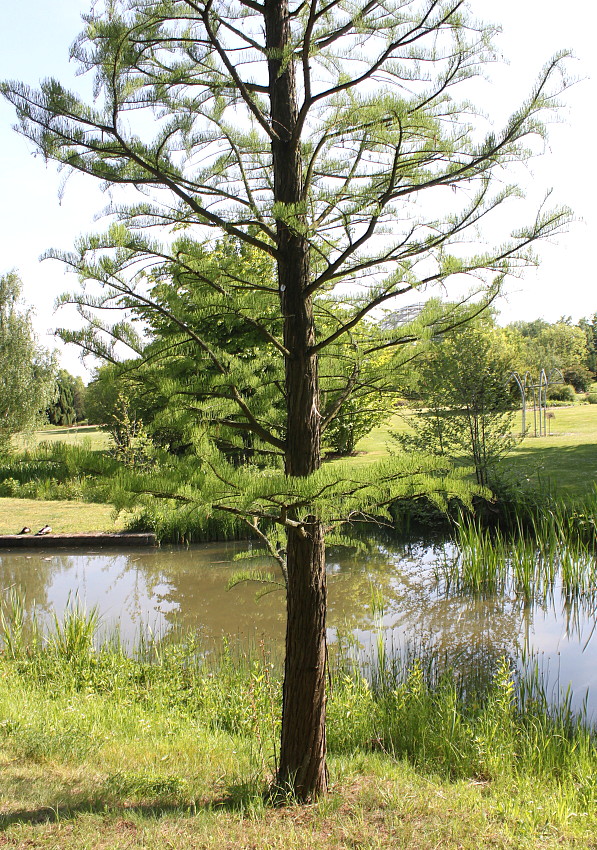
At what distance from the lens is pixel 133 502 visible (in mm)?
2203

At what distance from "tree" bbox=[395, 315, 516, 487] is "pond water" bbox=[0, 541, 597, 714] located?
66.0 inches

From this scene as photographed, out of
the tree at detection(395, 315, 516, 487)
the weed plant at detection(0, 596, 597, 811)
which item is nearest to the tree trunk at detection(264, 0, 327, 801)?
the weed plant at detection(0, 596, 597, 811)

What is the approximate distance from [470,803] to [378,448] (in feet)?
62.7

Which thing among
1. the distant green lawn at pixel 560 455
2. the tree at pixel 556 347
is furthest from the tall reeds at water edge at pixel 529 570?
the tree at pixel 556 347

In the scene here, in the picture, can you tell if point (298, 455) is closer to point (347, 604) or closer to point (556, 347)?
point (347, 604)

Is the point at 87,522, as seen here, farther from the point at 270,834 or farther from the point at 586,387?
the point at 586,387

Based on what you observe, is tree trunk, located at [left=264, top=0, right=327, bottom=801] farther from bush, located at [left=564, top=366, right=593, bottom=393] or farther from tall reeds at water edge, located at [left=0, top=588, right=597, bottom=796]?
bush, located at [left=564, top=366, right=593, bottom=393]

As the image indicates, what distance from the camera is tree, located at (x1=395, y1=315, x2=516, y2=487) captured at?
10.2 m

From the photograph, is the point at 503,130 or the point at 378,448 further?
the point at 378,448

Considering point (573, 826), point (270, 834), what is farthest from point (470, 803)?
point (270, 834)

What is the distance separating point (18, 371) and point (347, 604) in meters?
18.5

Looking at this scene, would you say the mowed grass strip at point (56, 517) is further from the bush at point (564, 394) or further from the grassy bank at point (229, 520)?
the bush at point (564, 394)

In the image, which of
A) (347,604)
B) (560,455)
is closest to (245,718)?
(347,604)

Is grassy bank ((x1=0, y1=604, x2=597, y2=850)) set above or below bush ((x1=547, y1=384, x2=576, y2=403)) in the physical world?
below
